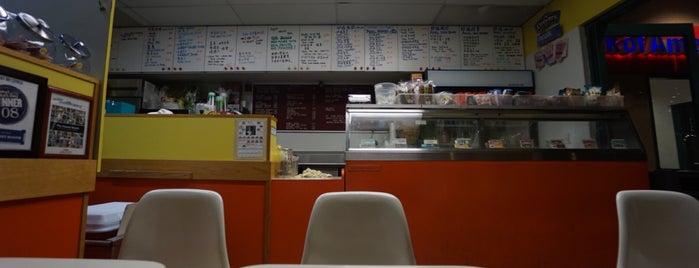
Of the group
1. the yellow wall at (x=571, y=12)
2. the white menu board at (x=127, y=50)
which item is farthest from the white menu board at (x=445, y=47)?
the white menu board at (x=127, y=50)

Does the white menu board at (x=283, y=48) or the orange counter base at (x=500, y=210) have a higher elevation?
the white menu board at (x=283, y=48)

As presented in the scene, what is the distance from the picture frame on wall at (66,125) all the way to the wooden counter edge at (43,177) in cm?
5

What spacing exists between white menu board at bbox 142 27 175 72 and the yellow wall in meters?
4.76

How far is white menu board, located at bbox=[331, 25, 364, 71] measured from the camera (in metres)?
4.03

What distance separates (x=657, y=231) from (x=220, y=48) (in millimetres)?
4460

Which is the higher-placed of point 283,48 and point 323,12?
point 323,12

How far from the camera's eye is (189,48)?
410cm

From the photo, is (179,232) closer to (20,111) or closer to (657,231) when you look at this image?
(20,111)

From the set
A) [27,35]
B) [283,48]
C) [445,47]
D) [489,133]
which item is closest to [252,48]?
[283,48]

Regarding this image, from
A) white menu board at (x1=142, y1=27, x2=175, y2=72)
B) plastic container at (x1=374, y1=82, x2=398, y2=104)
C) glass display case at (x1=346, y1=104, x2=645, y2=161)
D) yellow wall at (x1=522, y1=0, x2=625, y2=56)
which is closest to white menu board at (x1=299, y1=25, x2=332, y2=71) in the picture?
plastic container at (x1=374, y1=82, x2=398, y2=104)

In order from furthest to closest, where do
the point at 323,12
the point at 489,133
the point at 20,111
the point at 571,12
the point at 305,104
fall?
the point at 305,104 → the point at 323,12 → the point at 571,12 → the point at 489,133 → the point at 20,111

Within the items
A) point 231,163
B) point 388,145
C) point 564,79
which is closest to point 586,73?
point 564,79

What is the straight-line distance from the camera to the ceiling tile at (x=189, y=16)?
3.73 metres

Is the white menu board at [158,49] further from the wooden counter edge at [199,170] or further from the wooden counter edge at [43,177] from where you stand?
the wooden counter edge at [43,177]
